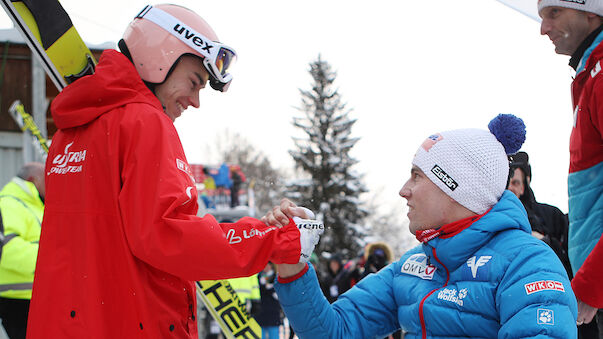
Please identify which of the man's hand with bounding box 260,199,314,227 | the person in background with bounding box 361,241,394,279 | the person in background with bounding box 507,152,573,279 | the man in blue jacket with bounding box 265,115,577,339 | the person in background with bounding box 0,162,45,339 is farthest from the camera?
the person in background with bounding box 361,241,394,279

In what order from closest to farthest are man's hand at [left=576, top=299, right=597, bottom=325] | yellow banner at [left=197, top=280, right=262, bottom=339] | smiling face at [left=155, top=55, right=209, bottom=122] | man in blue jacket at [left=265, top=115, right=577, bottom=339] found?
man in blue jacket at [left=265, top=115, right=577, bottom=339] → smiling face at [left=155, top=55, right=209, bottom=122] → man's hand at [left=576, top=299, right=597, bottom=325] → yellow banner at [left=197, top=280, right=262, bottom=339]

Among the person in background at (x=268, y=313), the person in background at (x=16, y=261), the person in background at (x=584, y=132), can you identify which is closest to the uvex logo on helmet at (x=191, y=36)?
the person in background at (x=584, y=132)

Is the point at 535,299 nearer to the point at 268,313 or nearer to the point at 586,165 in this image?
the point at 586,165

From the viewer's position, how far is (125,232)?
1865 mm

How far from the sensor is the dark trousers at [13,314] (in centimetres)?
443

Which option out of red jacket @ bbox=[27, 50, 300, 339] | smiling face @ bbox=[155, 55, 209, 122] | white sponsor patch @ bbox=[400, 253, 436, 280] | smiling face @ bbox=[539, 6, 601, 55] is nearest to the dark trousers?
red jacket @ bbox=[27, 50, 300, 339]

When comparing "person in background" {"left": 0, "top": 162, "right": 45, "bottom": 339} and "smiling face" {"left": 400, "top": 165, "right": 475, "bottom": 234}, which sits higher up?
"smiling face" {"left": 400, "top": 165, "right": 475, "bottom": 234}

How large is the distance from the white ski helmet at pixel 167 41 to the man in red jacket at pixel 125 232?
11 cm

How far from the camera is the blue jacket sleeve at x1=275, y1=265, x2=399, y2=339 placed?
222 cm

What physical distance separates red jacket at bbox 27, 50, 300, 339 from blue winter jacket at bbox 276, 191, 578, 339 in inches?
16.3

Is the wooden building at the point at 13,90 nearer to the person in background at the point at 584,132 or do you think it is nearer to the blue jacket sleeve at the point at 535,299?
the person in background at the point at 584,132

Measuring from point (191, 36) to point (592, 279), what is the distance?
1997 millimetres

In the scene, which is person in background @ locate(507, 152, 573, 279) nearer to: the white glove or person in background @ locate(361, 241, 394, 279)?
the white glove

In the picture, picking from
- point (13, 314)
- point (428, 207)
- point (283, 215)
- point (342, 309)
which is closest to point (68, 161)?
point (283, 215)
